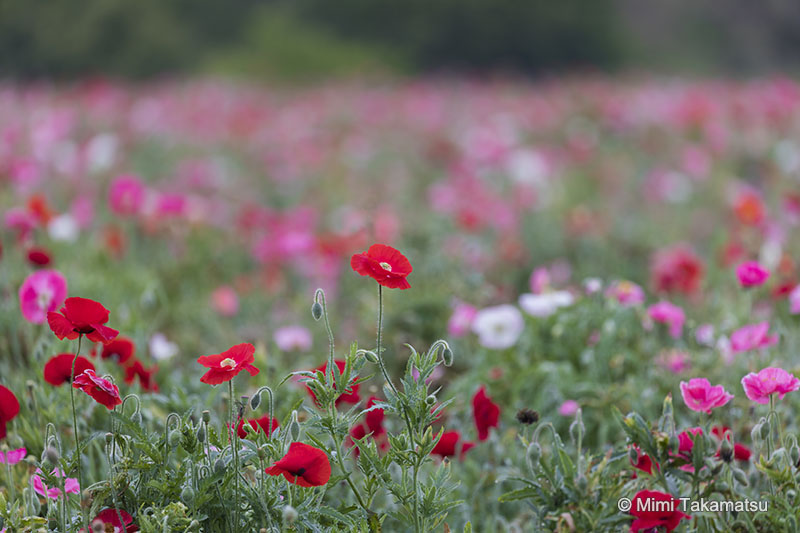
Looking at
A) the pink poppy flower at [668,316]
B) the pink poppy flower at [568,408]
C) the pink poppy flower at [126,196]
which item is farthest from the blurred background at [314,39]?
the pink poppy flower at [568,408]

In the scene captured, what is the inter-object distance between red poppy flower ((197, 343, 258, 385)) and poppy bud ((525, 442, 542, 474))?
0.47 meters

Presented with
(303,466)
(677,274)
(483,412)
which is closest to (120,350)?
(303,466)

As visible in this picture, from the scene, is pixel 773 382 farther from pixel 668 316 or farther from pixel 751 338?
pixel 668 316

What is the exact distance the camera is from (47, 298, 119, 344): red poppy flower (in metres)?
1.20

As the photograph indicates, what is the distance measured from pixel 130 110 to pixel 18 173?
2.66 meters

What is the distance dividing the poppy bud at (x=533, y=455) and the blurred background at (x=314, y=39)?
1123 cm

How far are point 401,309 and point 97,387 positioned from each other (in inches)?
66.3

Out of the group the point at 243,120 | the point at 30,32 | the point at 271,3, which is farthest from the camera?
the point at 271,3

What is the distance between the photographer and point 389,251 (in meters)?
1.31

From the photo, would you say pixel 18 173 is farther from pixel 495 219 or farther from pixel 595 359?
pixel 595 359

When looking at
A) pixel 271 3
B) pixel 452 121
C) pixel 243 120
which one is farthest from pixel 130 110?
pixel 271 3

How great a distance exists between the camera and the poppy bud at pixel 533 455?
1.31 metres

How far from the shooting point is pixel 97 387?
4.12ft

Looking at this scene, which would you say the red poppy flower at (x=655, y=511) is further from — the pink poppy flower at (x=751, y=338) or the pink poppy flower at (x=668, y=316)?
the pink poppy flower at (x=668, y=316)
